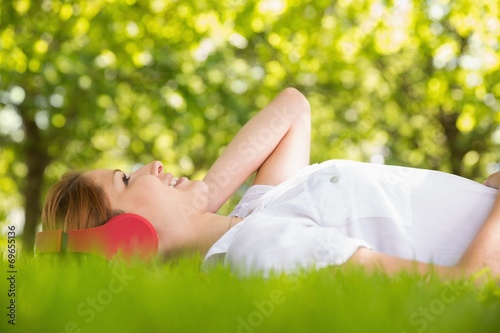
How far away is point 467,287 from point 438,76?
10.4m

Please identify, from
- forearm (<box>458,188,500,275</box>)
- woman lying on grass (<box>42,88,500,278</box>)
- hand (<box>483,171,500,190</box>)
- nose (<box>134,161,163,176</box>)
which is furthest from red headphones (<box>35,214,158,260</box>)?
hand (<box>483,171,500,190</box>)

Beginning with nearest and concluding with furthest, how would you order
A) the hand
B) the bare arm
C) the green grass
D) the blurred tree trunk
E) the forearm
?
the green grass < the forearm < the hand < the bare arm < the blurred tree trunk

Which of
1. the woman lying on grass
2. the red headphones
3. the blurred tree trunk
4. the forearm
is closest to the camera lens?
the forearm

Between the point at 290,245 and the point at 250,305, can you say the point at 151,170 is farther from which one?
the point at 250,305

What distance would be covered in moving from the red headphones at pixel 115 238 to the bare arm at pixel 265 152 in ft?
2.69

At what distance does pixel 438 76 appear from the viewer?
37.5 feet

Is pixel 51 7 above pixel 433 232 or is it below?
above

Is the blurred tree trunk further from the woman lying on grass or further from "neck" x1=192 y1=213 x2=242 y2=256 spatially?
"neck" x1=192 y1=213 x2=242 y2=256

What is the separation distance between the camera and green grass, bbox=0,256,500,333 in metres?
1.16

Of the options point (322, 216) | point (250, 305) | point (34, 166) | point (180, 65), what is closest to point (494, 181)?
point (322, 216)

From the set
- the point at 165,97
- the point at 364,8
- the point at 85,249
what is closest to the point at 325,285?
the point at 85,249

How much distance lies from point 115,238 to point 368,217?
3.13ft

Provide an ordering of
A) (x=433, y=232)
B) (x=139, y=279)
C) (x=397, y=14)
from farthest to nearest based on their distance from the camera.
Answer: (x=397, y=14), (x=433, y=232), (x=139, y=279)

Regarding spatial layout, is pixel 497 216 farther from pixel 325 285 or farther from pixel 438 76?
pixel 438 76
